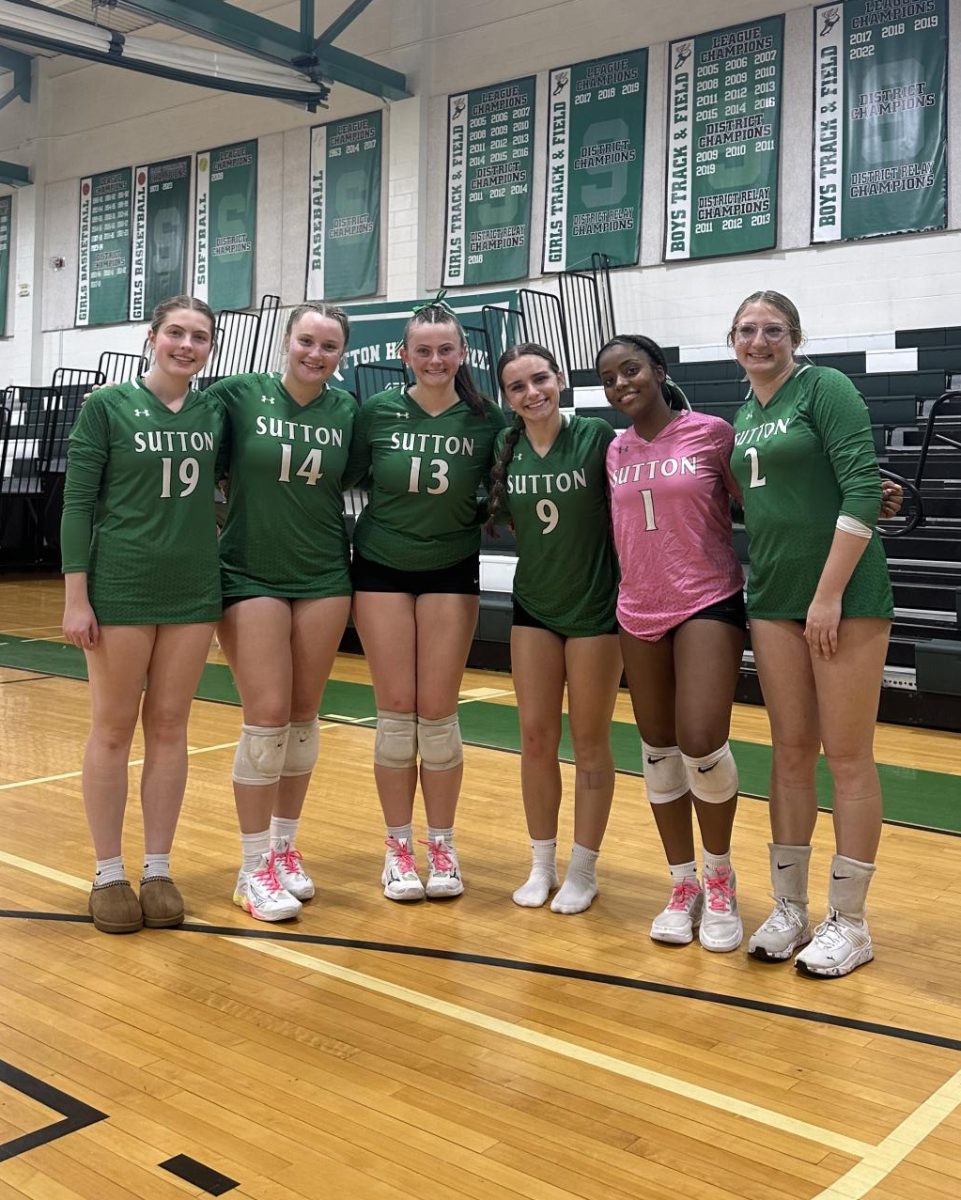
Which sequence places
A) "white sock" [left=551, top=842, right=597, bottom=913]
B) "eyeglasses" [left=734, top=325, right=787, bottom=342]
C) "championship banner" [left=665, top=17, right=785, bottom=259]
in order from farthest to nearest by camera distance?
1. "championship banner" [left=665, top=17, right=785, bottom=259]
2. "white sock" [left=551, top=842, right=597, bottom=913]
3. "eyeglasses" [left=734, top=325, right=787, bottom=342]

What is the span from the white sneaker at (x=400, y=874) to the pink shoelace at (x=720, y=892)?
758 millimetres

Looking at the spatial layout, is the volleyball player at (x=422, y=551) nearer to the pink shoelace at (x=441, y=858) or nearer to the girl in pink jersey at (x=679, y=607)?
the pink shoelace at (x=441, y=858)

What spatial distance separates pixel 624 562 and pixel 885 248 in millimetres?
6175

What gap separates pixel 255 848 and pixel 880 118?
7053 millimetres

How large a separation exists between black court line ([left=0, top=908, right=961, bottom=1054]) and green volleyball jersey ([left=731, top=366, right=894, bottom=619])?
0.82 metres

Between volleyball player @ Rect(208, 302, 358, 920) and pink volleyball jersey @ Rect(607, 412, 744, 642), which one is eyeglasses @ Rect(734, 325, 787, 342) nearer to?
pink volleyball jersey @ Rect(607, 412, 744, 642)

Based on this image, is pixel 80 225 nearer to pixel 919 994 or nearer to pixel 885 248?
pixel 885 248

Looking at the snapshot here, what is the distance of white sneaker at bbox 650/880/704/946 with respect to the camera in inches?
109

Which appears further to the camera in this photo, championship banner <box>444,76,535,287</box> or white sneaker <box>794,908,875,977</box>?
championship banner <box>444,76,535,287</box>

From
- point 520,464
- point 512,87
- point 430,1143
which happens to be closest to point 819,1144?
point 430,1143

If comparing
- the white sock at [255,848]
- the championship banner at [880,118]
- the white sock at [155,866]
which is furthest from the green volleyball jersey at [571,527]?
the championship banner at [880,118]

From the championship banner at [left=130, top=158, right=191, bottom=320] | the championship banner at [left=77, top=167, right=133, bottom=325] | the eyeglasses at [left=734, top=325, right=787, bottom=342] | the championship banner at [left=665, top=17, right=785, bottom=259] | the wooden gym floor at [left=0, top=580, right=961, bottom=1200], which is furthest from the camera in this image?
the championship banner at [left=77, top=167, right=133, bottom=325]

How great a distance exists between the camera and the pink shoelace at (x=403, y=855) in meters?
3.10

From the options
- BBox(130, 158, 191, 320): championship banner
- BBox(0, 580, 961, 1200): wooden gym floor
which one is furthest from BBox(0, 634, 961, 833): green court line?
BBox(130, 158, 191, 320): championship banner
